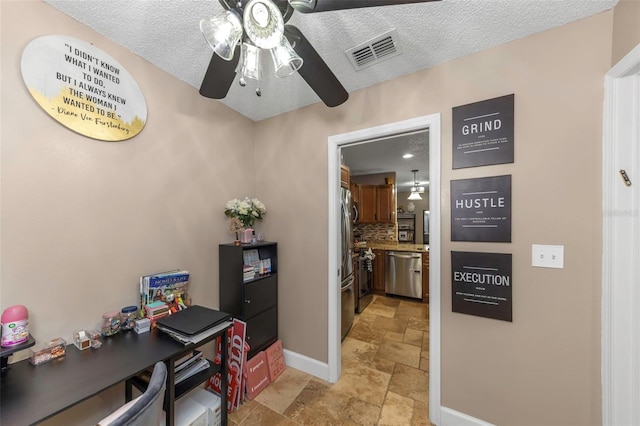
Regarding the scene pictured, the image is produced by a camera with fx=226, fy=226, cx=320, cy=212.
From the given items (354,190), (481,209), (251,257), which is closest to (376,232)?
(354,190)

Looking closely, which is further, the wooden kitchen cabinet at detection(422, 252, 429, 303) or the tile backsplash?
the tile backsplash

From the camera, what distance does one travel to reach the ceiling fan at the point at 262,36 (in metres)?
0.85

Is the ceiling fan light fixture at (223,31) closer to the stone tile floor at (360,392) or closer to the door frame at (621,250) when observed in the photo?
the door frame at (621,250)

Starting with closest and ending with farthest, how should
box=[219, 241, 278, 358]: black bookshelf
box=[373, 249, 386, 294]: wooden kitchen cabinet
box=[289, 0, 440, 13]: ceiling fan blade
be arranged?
box=[289, 0, 440, 13]: ceiling fan blade → box=[219, 241, 278, 358]: black bookshelf → box=[373, 249, 386, 294]: wooden kitchen cabinet

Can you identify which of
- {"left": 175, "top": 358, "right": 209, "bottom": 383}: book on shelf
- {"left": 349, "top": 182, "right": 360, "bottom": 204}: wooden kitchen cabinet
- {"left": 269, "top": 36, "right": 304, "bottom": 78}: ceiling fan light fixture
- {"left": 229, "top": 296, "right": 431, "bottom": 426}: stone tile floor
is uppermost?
{"left": 269, "top": 36, "right": 304, "bottom": 78}: ceiling fan light fixture

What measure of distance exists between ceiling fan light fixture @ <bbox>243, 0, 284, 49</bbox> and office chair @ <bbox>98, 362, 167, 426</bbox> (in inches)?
52.0

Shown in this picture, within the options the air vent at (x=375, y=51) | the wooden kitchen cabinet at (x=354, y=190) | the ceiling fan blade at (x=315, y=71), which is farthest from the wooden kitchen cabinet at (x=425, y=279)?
the ceiling fan blade at (x=315, y=71)

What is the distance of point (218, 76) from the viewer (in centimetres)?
116

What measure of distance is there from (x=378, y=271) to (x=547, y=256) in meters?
3.18

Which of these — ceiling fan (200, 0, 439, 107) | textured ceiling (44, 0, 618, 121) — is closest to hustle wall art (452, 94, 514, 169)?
textured ceiling (44, 0, 618, 121)

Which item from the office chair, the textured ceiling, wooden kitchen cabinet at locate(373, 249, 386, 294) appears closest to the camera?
the office chair

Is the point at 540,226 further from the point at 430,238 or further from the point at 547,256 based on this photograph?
the point at 430,238

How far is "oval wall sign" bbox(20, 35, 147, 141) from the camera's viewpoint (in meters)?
1.18

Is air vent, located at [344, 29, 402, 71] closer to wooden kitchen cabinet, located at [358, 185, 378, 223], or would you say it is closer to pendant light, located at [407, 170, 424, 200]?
wooden kitchen cabinet, located at [358, 185, 378, 223]
